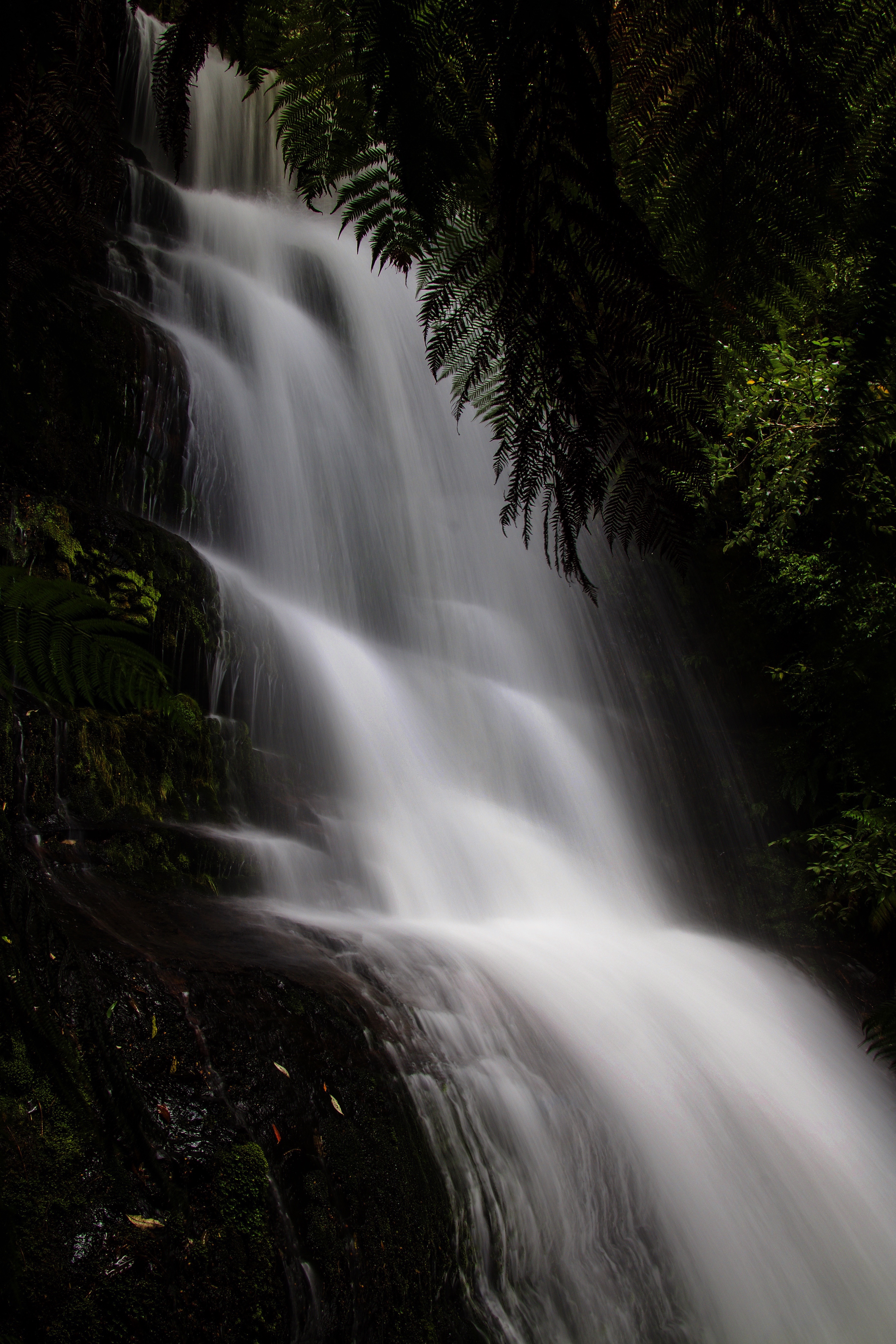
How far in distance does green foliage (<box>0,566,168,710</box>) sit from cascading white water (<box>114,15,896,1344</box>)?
1762 millimetres

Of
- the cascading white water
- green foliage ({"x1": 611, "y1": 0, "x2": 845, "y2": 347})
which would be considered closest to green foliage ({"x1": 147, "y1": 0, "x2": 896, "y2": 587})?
green foliage ({"x1": 611, "y1": 0, "x2": 845, "y2": 347})

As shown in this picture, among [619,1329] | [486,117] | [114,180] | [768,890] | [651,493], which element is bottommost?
[619,1329]

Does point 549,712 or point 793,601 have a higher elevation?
point 793,601

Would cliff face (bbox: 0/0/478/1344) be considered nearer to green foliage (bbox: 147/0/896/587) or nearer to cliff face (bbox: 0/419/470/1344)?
cliff face (bbox: 0/419/470/1344)

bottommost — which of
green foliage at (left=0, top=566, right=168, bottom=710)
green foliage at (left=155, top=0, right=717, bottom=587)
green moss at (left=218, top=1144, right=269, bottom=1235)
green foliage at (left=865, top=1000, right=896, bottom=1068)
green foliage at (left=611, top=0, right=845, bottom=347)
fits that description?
green moss at (left=218, top=1144, right=269, bottom=1235)

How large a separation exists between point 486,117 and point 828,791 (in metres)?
7.40

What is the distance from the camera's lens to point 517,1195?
2.44 meters

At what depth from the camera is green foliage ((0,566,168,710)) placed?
110cm

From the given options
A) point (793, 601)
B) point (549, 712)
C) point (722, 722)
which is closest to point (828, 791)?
point (722, 722)

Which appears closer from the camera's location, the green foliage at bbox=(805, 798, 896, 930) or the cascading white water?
the cascading white water

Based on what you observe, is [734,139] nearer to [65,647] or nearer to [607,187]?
[607,187]

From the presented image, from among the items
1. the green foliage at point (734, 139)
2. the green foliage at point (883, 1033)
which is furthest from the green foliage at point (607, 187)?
the green foliage at point (883, 1033)

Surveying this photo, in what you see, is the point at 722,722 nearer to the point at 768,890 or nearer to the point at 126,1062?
the point at 768,890

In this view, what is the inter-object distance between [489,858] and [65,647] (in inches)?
174
